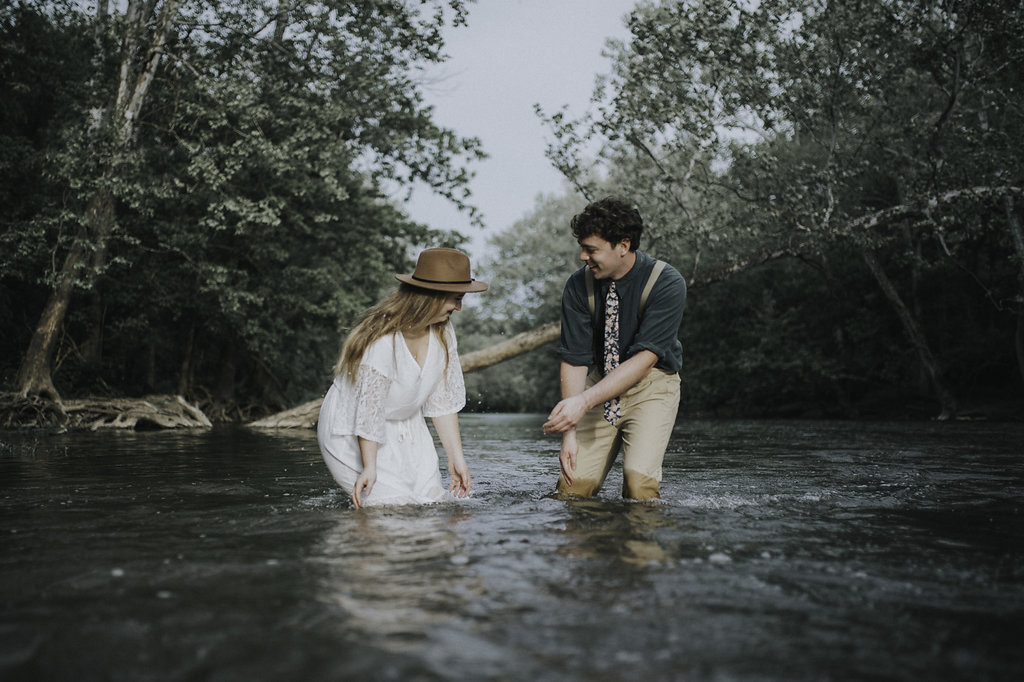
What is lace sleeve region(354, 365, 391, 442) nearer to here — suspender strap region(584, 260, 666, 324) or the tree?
suspender strap region(584, 260, 666, 324)

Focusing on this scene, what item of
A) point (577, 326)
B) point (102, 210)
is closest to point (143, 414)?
point (102, 210)

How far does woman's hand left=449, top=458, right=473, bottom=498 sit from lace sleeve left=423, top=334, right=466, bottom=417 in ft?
1.26

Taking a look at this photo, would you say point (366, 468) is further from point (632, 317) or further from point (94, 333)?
point (94, 333)

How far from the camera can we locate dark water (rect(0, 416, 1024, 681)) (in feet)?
7.82

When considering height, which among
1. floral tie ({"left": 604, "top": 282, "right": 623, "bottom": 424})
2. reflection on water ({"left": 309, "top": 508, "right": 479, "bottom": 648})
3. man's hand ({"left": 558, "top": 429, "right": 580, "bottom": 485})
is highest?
floral tie ({"left": 604, "top": 282, "right": 623, "bottom": 424})

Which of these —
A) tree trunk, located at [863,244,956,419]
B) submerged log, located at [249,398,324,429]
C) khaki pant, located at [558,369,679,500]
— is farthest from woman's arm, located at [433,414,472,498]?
tree trunk, located at [863,244,956,419]

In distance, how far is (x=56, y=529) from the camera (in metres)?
4.67

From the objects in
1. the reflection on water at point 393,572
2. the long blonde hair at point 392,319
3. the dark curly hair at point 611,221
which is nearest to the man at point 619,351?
the dark curly hair at point 611,221

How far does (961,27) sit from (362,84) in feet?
48.8

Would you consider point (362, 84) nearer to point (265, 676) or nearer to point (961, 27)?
point (961, 27)

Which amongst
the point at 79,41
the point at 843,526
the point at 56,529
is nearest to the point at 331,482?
the point at 56,529

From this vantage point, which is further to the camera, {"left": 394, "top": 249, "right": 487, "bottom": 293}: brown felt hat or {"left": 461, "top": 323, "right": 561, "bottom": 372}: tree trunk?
{"left": 461, "top": 323, "right": 561, "bottom": 372}: tree trunk

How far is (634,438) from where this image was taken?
5.86 meters

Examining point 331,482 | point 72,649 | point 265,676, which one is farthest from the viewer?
point 331,482
